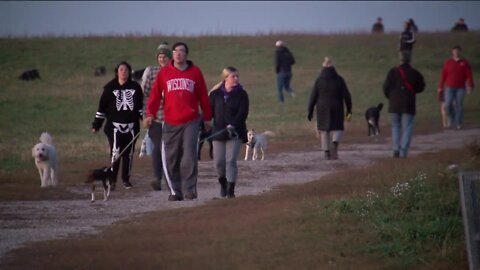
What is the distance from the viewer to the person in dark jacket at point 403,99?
21.7 meters

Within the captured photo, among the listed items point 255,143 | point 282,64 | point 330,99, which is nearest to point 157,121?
point 330,99

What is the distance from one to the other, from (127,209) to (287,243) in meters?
4.18

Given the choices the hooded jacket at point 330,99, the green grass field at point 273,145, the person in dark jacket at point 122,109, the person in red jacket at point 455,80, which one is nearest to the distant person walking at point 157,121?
the person in dark jacket at point 122,109

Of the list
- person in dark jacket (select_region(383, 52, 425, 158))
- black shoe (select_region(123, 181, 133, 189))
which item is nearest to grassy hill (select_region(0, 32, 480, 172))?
black shoe (select_region(123, 181, 133, 189))

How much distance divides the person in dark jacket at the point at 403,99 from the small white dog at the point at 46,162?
260 inches

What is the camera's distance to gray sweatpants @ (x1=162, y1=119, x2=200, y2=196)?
15062mm

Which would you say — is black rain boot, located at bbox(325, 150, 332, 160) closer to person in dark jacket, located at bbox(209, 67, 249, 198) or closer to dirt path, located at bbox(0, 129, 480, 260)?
dirt path, located at bbox(0, 129, 480, 260)

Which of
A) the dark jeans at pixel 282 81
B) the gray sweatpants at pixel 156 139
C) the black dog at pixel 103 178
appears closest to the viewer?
the black dog at pixel 103 178

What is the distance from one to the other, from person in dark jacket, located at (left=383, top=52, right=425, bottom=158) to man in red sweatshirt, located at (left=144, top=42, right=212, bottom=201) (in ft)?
24.0

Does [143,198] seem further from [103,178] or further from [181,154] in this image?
[181,154]

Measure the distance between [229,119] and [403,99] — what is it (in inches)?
254

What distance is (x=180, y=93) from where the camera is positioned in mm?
14867

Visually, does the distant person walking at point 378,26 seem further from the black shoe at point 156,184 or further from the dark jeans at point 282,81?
the black shoe at point 156,184

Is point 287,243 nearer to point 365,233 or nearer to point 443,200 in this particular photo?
point 365,233
